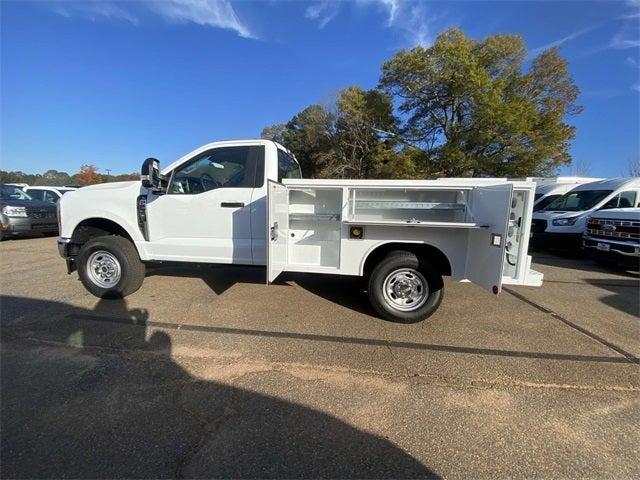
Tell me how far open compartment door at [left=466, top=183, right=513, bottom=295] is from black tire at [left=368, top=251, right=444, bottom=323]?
41 centimetres

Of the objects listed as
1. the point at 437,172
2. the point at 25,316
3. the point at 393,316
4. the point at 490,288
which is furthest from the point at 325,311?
the point at 437,172

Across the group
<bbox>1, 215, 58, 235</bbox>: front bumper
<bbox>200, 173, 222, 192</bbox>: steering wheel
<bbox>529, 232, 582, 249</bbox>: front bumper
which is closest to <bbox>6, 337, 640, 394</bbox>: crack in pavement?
<bbox>200, 173, 222, 192</bbox>: steering wheel

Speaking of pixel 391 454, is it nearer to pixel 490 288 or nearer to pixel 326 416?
pixel 326 416

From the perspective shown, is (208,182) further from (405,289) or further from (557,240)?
(557,240)

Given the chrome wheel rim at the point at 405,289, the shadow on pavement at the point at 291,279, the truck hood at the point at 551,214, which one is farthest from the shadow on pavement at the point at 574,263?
the chrome wheel rim at the point at 405,289

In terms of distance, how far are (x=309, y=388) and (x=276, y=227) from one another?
74.3 inches

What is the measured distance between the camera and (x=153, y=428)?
7.63ft

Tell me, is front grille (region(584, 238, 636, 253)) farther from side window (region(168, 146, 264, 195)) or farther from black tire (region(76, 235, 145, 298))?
black tire (region(76, 235, 145, 298))

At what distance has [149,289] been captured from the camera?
536 centimetres

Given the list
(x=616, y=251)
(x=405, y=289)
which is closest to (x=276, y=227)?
(x=405, y=289)

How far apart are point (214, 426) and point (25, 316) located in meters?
3.50

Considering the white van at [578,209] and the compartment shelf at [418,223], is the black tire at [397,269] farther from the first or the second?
the white van at [578,209]

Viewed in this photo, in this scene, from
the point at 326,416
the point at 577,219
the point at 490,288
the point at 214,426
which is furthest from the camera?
the point at 577,219

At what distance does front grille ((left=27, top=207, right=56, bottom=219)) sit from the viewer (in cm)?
1067
